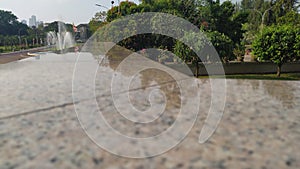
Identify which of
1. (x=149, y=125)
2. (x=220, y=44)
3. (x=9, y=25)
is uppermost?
(x=9, y=25)

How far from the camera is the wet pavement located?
1567mm

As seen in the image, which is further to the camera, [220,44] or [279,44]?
[279,44]

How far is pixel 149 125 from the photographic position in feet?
7.07

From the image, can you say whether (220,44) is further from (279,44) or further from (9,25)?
(9,25)

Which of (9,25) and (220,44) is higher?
(9,25)

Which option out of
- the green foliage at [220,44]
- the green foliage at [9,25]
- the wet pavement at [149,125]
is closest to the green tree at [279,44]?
the green foliage at [220,44]

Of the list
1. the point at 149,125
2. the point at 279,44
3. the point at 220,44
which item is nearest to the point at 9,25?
the point at 220,44

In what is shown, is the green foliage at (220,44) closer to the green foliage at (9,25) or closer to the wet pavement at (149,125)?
the wet pavement at (149,125)

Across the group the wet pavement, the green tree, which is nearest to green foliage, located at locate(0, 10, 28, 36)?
the green tree

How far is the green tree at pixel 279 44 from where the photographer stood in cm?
1111

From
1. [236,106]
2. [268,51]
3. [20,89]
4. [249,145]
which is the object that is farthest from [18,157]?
[268,51]

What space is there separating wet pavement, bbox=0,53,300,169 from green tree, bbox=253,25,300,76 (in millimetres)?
8379

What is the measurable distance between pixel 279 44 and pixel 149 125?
11010mm

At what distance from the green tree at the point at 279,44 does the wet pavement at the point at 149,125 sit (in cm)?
838
